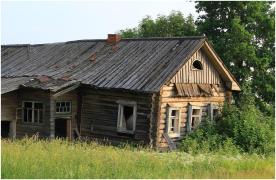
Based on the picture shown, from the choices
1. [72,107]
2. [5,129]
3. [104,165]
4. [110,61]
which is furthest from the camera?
[110,61]

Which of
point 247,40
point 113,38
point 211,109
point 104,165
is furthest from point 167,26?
point 104,165

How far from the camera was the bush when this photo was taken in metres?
21.3

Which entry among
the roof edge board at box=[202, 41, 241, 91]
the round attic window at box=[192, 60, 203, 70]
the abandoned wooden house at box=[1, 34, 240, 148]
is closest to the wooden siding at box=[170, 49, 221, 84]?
the abandoned wooden house at box=[1, 34, 240, 148]

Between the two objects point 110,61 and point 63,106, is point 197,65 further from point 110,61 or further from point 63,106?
point 63,106

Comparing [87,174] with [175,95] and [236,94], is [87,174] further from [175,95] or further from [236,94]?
[236,94]

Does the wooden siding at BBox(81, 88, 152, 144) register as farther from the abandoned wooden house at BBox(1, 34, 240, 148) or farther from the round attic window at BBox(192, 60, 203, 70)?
the round attic window at BBox(192, 60, 203, 70)

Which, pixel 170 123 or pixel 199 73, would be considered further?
pixel 199 73

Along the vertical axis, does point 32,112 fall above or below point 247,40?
below

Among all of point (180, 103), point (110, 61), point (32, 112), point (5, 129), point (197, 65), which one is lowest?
point (5, 129)

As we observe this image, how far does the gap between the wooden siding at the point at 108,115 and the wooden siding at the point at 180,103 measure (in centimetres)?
64

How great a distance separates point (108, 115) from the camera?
73.5ft

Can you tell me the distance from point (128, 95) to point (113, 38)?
5.83m

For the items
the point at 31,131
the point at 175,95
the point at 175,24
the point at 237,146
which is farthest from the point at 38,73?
the point at 175,24

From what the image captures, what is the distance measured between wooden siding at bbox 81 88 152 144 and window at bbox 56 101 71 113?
658 millimetres
